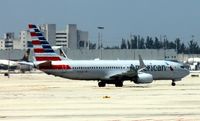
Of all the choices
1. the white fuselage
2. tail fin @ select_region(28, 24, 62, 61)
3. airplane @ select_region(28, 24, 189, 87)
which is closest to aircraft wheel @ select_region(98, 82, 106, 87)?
airplane @ select_region(28, 24, 189, 87)

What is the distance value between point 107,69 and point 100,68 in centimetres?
86

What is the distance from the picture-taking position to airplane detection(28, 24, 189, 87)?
73.8 metres

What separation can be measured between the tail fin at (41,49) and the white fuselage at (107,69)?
1596 mm

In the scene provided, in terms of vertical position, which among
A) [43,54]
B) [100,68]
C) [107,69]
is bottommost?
[107,69]

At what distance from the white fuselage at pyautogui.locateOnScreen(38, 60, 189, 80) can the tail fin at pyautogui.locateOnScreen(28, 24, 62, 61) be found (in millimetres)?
1596

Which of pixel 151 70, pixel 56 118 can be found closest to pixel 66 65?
pixel 151 70

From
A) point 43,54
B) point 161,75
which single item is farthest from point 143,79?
point 43,54

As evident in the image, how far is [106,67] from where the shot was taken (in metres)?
76.2

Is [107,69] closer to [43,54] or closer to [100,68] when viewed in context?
[100,68]

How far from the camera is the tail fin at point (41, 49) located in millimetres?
75312

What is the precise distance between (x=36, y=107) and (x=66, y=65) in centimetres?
3668

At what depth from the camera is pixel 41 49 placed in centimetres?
7594

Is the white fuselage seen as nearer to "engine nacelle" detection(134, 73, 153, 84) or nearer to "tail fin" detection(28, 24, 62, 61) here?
"tail fin" detection(28, 24, 62, 61)

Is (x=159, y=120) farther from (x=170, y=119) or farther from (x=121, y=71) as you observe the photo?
(x=121, y=71)
